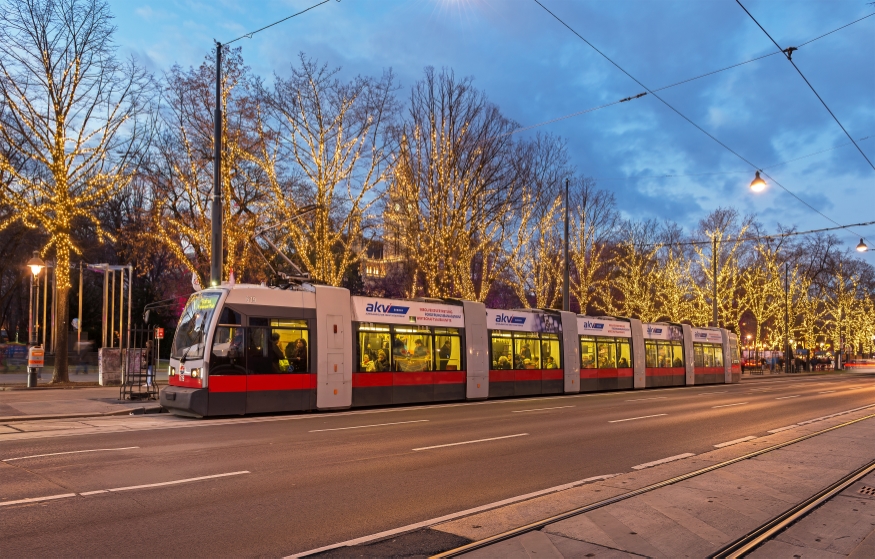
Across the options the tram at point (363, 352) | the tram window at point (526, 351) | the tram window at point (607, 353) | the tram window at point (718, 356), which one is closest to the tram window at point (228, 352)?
the tram at point (363, 352)

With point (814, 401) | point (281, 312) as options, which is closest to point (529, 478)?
point (281, 312)

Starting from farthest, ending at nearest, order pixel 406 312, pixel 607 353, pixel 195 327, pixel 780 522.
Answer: pixel 607 353, pixel 406 312, pixel 195 327, pixel 780 522

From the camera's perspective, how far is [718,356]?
127 feet

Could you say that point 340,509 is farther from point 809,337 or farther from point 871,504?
point 809,337

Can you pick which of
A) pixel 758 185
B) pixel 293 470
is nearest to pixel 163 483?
pixel 293 470

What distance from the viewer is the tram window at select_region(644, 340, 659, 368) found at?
31500 mm

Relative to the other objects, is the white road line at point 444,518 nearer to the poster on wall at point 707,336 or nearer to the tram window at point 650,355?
the tram window at point 650,355

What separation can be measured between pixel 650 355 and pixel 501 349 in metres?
11.5

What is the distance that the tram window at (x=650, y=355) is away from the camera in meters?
31.5

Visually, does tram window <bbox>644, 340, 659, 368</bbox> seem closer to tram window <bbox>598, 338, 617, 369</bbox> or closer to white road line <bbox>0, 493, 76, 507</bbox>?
tram window <bbox>598, 338, 617, 369</bbox>

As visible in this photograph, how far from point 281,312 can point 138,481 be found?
883 centimetres

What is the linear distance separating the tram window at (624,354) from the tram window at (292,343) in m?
16.7

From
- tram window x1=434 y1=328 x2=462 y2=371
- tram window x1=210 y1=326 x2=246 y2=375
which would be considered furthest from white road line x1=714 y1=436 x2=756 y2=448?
tram window x1=210 y1=326 x2=246 y2=375

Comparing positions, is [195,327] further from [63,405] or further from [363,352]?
[63,405]
